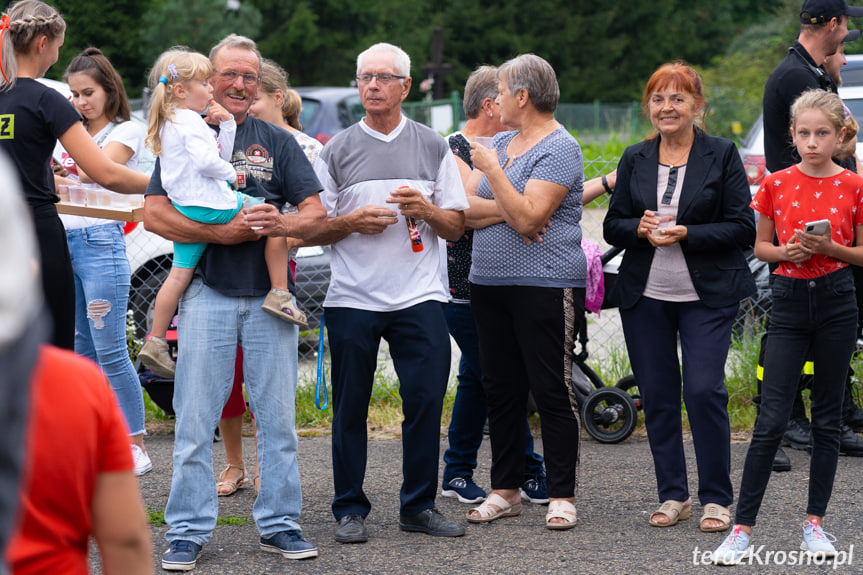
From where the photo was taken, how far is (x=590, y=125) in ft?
108

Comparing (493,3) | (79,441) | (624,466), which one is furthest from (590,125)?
(79,441)

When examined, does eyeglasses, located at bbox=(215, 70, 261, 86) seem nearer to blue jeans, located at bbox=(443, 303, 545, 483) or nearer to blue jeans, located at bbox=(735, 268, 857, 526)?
blue jeans, located at bbox=(443, 303, 545, 483)

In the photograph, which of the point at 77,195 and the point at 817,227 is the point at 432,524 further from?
the point at 77,195

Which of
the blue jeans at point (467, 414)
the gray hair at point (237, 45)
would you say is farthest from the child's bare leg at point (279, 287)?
the blue jeans at point (467, 414)

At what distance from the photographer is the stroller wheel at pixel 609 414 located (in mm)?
5754

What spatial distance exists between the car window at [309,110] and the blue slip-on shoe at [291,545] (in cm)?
1234

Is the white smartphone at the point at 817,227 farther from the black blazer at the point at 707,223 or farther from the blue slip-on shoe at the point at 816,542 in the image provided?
the blue slip-on shoe at the point at 816,542

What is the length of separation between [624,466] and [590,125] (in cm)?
2843

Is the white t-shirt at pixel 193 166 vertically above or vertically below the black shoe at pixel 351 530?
above

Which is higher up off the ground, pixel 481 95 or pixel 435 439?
pixel 481 95

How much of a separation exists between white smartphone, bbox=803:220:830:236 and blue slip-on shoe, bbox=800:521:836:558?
1.16m

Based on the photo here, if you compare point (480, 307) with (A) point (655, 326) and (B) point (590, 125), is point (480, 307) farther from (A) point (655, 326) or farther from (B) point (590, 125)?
(B) point (590, 125)

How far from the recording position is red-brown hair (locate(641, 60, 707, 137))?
4.49 metres

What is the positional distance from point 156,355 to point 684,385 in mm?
2291
